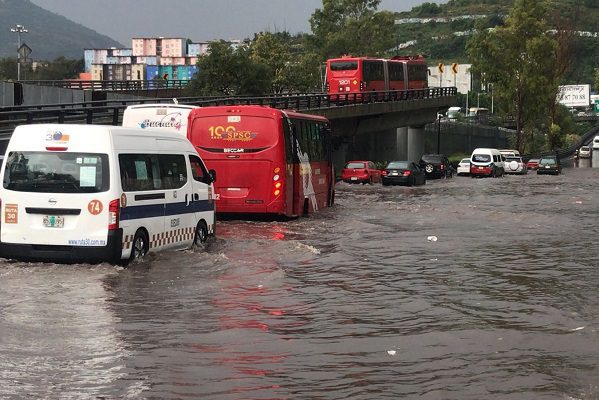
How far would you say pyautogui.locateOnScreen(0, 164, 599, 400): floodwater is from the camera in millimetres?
8492

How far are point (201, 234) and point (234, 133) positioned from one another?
19.1 feet

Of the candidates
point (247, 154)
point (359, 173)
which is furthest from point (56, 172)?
point (359, 173)

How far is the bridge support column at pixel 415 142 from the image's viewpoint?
83.2 m

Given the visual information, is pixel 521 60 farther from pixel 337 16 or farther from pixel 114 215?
pixel 114 215

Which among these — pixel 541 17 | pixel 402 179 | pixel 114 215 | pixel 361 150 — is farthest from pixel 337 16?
pixel 114 215

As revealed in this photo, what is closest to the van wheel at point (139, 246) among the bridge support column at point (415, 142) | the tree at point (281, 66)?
the tree at point (281, 66)

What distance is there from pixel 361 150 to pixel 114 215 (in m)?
63.4

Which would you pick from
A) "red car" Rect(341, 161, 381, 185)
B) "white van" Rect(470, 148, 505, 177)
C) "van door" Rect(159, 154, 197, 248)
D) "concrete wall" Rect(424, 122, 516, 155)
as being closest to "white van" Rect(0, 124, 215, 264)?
"van door" Rect(159, 154, 197, 248)

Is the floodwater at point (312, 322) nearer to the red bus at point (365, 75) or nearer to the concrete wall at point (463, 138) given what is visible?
the red bus at point (365, 75)

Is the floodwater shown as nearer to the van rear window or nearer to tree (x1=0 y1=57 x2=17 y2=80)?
the van rear window

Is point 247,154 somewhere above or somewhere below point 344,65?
below

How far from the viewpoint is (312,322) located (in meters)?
11.6

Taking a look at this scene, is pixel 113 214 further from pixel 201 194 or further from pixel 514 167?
pixel 514 167

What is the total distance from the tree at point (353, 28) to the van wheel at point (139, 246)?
93.7 m
